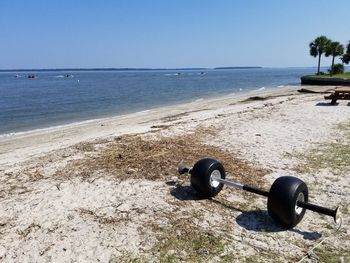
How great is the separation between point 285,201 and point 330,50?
7205 cm

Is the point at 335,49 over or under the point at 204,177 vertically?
over

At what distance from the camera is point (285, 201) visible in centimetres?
486

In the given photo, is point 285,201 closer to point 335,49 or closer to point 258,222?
point 258,222

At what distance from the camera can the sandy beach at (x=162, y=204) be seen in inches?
179

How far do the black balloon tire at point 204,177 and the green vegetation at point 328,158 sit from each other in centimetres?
254

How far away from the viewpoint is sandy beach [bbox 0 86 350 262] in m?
4.55

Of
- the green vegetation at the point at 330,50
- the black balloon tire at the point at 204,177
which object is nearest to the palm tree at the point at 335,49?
the green vegetation at the point at 330,50

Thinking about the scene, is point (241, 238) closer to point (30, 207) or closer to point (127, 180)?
point (127, 180)

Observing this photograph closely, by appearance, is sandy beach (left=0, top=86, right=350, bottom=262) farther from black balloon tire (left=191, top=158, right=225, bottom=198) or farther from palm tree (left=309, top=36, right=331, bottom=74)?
palm tree (left=309, top=36, right=331, bottom=74)

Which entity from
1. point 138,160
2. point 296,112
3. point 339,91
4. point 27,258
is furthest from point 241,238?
point 339,91

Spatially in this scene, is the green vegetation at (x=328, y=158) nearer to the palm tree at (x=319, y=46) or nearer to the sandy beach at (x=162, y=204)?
the sandy beach at (x=162, y=204)

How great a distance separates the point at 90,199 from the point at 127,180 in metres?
1.05

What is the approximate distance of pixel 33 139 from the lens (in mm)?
15898

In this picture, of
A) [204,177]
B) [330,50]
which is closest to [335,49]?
[330,50]
